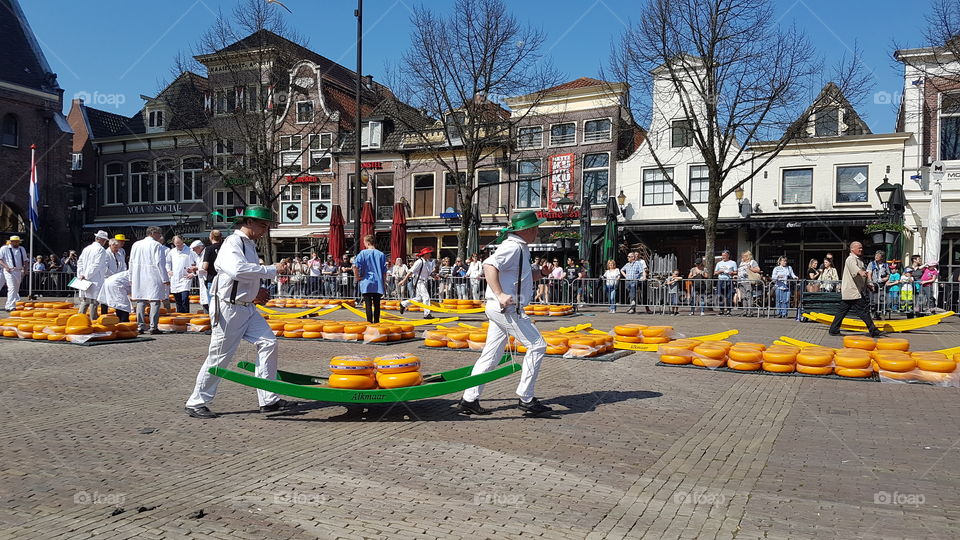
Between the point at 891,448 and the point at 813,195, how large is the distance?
2751 cm

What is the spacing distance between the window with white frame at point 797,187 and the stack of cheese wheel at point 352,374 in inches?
1111

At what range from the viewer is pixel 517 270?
22.2 ft

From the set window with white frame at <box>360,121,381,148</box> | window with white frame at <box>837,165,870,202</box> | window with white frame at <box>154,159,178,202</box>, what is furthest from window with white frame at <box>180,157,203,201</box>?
window with white frame at <box>837,165,870,202</box>

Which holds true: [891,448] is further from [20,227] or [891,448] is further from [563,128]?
[20,227]

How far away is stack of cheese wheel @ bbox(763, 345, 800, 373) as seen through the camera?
909 centimetres

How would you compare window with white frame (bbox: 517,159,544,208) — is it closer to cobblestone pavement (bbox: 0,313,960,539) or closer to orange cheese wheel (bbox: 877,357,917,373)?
orange cheese wheel (bbox: 877,357,917,373)

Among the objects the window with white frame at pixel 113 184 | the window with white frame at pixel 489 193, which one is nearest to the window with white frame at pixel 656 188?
the window with white frame at pixel 489 193

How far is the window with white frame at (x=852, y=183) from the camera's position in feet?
97.0

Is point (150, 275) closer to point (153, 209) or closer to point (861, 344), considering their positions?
point (861, 344)

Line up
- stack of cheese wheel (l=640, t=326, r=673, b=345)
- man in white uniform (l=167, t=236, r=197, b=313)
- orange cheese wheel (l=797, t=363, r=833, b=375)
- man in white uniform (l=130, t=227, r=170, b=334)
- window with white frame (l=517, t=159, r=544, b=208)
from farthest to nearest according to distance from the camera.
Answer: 1. window with white frame (l=517, t=159, r=544, b=208)
2. man in white uniform (l=167, t=236, r=197, b=313)
3. man in white uniform (l=130, t=227, r=170, b=334)
4. stack of cheese wheel (l=640, t=326, r=673, b=345)
5. orange cheese wheel (l=797, t=363, r=833, b=375)

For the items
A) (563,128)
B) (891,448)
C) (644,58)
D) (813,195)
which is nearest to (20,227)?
(563,128)

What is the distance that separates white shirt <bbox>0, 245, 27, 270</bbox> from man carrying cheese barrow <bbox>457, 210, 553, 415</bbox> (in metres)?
16.1

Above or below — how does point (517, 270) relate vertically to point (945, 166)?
below

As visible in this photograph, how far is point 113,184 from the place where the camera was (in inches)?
1818
